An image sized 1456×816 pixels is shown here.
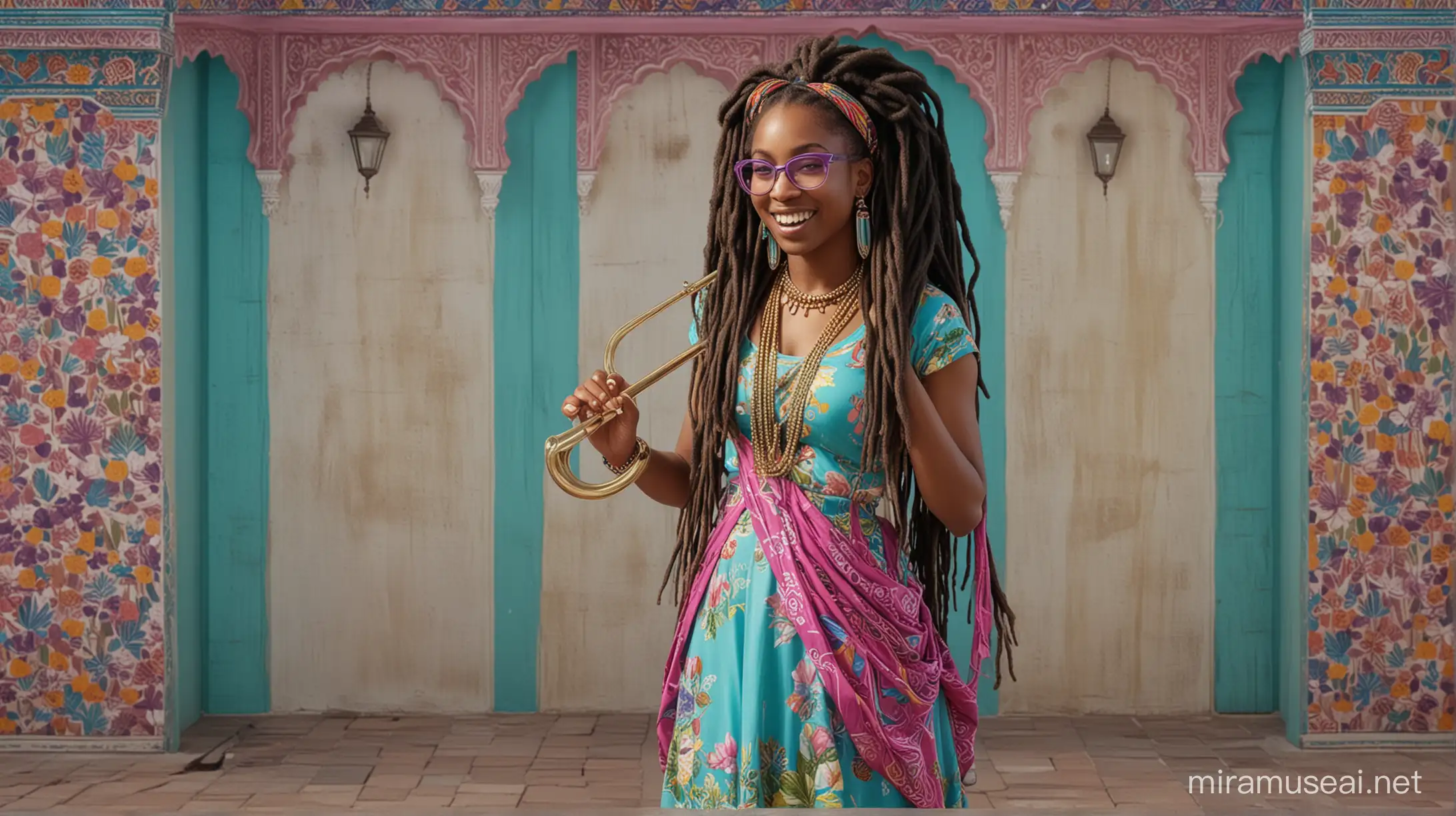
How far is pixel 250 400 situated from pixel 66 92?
4.42 ft

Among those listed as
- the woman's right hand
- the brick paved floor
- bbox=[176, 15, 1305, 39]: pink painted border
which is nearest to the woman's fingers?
the woman's right hand

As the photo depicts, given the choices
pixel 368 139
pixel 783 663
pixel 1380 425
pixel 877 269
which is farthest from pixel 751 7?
pixel 783 663

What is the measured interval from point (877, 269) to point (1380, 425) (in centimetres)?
389

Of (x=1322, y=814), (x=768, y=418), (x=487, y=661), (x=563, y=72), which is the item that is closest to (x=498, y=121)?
(x=563, y=72)

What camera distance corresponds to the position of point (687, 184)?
6.28 metres

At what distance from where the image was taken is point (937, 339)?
2.54 m

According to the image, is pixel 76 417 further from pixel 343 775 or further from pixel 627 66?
pixel 627 66

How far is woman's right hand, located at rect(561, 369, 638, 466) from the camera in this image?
2533mm

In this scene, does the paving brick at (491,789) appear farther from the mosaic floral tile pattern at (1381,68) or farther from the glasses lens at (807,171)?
the mosaic floral tile pattern at (1381,68)

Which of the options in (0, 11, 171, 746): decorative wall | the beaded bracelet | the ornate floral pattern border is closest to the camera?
the beaded bracelet

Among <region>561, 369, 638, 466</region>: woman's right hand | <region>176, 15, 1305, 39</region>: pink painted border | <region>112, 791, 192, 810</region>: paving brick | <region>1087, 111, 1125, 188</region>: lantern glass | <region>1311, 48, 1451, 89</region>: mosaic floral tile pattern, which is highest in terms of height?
<region>176, 15, 1305, 39</region>: pink painted border

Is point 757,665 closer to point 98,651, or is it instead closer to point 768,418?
point 768,418

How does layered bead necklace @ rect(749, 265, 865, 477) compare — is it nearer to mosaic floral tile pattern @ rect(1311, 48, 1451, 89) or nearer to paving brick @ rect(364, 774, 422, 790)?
paving brick @ rect(364, 774, 422, 790)

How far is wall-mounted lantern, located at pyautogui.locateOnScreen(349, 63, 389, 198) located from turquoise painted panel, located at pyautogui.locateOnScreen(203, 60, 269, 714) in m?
0.42
